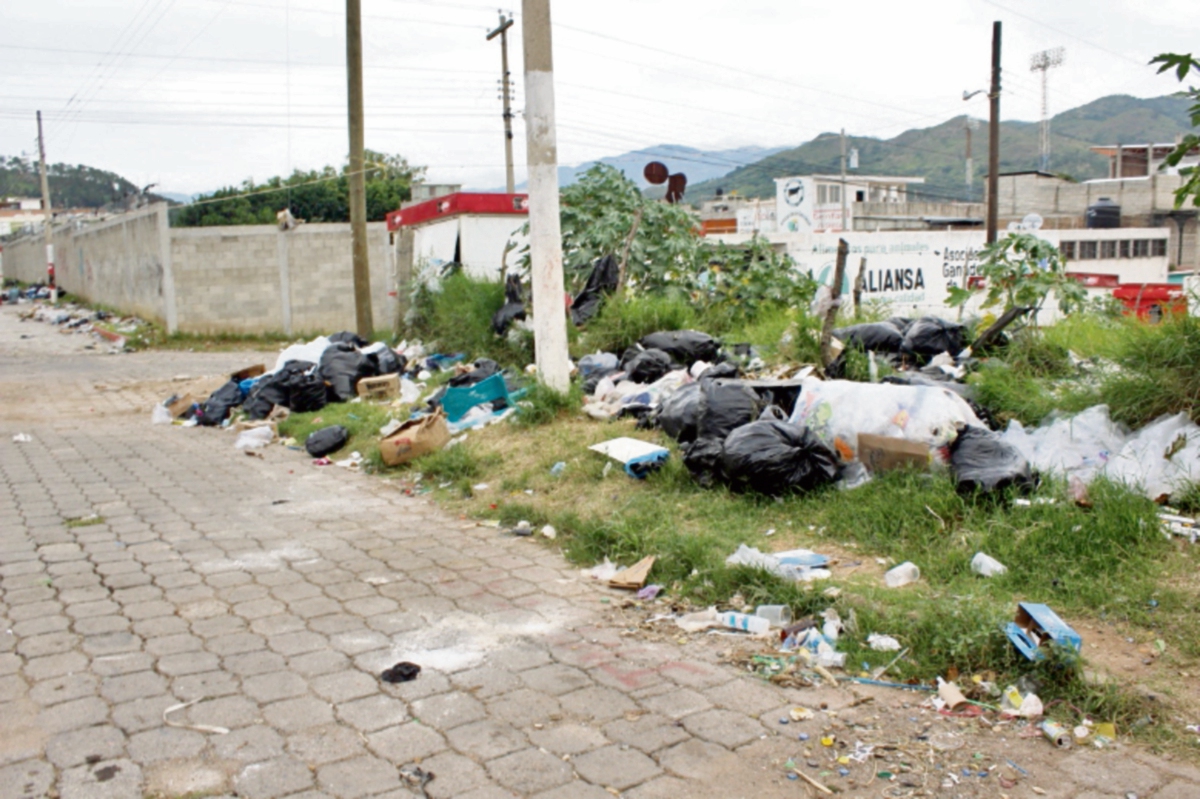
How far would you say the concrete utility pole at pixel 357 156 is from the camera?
1423 centimetres

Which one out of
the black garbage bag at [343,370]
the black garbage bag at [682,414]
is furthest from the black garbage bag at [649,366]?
the black garbage bag at [343,370]

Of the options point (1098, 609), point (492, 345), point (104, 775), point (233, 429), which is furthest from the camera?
point (492, 345)

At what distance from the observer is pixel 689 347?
767 centimetres

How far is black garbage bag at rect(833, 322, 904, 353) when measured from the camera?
272 inches

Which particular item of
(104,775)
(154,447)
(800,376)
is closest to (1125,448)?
(800,376)

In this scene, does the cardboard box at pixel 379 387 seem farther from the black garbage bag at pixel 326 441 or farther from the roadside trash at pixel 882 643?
the roadside trash at pixel 882 643

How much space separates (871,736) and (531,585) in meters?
1.89

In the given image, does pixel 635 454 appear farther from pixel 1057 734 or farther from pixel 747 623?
pixel 1057 734

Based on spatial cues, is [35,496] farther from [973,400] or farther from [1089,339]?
[1089,339]

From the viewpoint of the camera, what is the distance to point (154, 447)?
27.2 feet

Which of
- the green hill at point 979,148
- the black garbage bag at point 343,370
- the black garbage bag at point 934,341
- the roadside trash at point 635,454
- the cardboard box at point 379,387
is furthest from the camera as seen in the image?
the green hill at point 979,148

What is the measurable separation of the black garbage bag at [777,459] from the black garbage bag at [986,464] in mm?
628

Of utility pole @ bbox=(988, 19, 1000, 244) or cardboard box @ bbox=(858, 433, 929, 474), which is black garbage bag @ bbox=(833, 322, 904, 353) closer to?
cardboard box @ bbox=(858, 433, 929, 474)

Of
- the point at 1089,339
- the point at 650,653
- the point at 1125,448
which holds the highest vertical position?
the point at 1089,339
